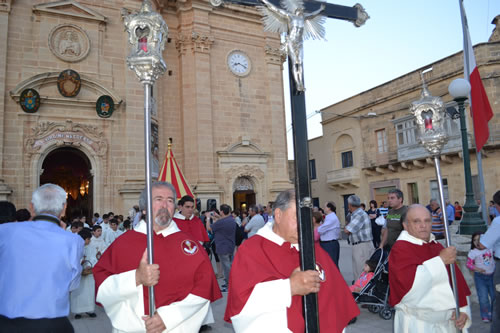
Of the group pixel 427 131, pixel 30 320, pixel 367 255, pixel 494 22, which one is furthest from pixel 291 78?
pixel 494 22

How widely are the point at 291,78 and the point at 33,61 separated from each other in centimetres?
1486

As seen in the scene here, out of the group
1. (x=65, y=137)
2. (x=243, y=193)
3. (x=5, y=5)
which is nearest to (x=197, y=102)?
(x=243, y=193)

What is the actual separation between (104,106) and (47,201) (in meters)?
13.2

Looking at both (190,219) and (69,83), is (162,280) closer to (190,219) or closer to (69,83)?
(190,219)

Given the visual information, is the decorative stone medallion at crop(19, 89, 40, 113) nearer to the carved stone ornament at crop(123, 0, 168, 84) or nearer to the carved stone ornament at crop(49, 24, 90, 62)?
the carved stone ornament at crop(49, 24, 90, 62)

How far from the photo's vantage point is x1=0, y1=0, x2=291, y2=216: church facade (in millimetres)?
14148

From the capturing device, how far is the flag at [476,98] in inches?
309

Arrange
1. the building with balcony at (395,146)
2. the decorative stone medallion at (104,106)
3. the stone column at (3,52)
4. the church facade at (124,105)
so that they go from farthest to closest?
the building with balcony at (395,146) < the decorative stone medallion at (104,106) < the church facade at (124,105) < the stone column at (3,52)

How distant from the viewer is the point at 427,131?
364 cm

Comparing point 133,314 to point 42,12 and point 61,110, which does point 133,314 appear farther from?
point 42,12

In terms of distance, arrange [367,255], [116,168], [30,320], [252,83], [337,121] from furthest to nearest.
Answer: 1. [337,121]
2. [252,83]
3. [116,168]
4. [367,255]
5. [30,320]

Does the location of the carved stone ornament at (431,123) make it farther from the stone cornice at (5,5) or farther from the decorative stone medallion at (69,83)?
the stone cornice at (5,5)

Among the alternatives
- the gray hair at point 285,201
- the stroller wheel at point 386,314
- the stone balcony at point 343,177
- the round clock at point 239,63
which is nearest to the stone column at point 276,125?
the round clock at point 239,63

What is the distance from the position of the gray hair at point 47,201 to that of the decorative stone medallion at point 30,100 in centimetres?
1288
